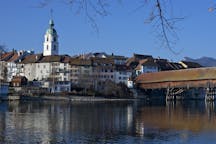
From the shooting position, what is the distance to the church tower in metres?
97.4

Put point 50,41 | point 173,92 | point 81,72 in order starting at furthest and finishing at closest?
1. point 50,41
2. point 81,72
3. point 173,92

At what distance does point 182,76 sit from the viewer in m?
70.4

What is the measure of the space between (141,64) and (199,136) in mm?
69004

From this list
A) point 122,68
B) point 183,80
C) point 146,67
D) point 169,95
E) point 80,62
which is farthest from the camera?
point 146,67

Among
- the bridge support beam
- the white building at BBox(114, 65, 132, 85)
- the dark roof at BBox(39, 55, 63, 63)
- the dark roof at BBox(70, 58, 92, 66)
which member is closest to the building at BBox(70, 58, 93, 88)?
the dark roof at BBox(70, 58, 92, 66)

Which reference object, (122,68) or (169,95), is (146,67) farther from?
(169,95)

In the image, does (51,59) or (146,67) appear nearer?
(51,59)

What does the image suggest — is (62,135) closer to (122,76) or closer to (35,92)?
(35,92)

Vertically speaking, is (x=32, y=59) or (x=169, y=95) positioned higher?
(x=32, y=59)

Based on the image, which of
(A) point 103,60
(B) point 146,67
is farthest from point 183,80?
(A) point 103,60

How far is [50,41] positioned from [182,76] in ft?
122

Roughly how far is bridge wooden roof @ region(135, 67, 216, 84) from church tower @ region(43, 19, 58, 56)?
26.1 meters

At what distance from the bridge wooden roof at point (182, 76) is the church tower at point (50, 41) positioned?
26.1 m

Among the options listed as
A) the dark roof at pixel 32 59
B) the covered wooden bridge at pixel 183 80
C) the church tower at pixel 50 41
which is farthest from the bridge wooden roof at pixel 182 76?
the church tower at pixel 50 41
